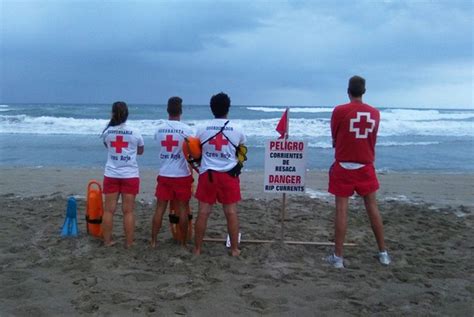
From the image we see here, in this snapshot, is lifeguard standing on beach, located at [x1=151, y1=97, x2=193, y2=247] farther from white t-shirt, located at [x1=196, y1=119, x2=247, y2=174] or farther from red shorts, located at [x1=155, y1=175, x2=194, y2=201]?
white t-shirt, located at [x1=196, y1=119, x2=247, y2=174]

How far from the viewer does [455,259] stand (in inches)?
221

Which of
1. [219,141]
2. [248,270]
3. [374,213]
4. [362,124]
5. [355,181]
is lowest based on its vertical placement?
[248,270]

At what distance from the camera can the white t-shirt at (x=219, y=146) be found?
5.26m

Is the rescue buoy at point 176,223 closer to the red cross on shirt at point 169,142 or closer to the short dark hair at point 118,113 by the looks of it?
the red cross on shirt at point 169,142

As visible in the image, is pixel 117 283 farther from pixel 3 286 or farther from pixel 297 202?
pixel 297 202

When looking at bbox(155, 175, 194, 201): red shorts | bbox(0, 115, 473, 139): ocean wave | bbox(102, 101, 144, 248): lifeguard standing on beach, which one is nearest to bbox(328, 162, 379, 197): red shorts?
bbox(155, 175, 194, 201): red shorts

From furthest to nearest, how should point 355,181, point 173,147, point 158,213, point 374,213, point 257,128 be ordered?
point 257,128 → point 158,213 → point 173,147 → point 374,213 → point 355,181

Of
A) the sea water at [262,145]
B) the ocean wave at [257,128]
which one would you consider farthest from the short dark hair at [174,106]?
the ocean wave at [257,128]

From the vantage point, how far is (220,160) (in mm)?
5285

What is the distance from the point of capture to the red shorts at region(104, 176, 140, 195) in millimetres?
5547

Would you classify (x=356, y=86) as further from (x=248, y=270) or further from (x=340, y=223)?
(x=248, y=270)

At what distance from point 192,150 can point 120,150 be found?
34.1 inches

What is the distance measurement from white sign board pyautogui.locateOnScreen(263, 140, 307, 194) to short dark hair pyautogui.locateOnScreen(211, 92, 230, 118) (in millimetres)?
902

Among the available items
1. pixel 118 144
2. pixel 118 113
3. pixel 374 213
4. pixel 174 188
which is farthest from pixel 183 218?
pixel 374 213
